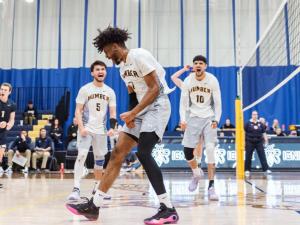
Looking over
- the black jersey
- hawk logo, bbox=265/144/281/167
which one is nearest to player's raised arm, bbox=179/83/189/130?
the black jersey

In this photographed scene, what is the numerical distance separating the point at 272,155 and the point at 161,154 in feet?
10.9

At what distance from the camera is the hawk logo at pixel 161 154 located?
1272 centimetres

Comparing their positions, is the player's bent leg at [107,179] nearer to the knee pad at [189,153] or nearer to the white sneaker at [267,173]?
the knee pad at [189,153]

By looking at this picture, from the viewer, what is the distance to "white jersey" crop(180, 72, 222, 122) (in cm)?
595

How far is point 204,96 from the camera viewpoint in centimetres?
599

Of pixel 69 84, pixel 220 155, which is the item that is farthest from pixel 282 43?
pixel 69 84

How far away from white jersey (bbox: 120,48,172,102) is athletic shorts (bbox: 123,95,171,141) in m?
0.13

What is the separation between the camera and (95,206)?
3590 mm

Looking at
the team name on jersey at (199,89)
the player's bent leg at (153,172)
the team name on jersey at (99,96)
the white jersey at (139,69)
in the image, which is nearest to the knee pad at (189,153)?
the team name on jersey at (199,89)

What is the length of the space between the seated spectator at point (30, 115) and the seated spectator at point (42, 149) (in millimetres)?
3219

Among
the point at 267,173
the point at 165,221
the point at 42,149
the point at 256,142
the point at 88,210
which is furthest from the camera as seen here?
the point at 42,149

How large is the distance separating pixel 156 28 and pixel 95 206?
54.8ft

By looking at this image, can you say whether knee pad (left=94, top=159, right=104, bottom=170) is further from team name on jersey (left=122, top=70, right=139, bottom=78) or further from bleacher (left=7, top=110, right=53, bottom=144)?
bleacher (left=7, top=110, right=53, bottom=144)

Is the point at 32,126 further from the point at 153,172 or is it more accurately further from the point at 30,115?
the point at 153,172
